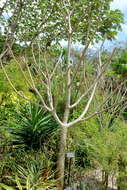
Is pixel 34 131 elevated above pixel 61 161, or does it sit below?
above

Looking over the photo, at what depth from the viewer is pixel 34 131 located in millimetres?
4340

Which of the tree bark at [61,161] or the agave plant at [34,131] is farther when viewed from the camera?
the agave plant at [34,131]

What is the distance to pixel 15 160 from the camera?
4.09 meters

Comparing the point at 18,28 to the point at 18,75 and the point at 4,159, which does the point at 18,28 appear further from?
the point at 4,159

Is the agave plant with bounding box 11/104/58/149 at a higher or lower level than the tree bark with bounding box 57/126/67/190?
higher

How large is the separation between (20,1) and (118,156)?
776cm

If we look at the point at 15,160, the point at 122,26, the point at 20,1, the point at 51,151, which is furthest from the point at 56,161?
the point at 20,1

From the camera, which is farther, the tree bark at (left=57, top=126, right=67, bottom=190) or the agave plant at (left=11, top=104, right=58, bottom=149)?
the agave plant at (left=11, top=104, right=58, bottom=149)

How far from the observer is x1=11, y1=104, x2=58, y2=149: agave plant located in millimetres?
4367

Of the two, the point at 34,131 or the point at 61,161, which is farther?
the point at 34,131

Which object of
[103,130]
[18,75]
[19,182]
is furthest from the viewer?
[18,75]

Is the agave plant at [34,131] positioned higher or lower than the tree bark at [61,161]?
higher

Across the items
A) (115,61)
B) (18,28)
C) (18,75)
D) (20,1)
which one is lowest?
(18,75)

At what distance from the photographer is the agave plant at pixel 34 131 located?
14.3 ft
